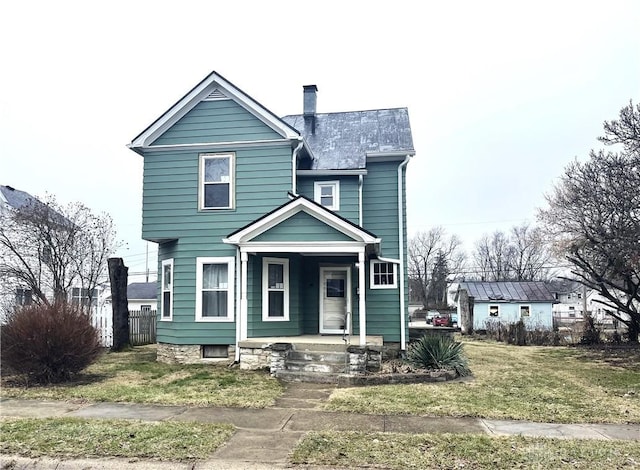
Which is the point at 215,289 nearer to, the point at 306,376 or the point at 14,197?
the point at 306,376

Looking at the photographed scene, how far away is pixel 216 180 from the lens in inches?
534

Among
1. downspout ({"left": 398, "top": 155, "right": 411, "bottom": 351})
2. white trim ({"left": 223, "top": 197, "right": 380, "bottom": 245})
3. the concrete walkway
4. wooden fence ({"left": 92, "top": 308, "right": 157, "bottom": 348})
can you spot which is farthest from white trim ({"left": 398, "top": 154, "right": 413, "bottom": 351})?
wooden fence ({"left": 92, "top": 308, "right": 157, "bottom": 348})

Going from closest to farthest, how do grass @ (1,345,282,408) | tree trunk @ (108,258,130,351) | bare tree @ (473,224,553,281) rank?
grass @ (1,345,282,408)
tree trunk @ (108,258,130,351)
bare tree @ (473,224,553,281)

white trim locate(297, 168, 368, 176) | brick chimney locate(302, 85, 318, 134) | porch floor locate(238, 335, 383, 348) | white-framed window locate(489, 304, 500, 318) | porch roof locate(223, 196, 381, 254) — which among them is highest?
brick chimney locate(302, 85, 318, 134)

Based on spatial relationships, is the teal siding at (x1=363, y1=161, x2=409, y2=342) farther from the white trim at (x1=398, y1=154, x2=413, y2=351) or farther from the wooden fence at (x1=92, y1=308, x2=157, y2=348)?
the wooden fence at (x1=92, y1=308, x2=157, y2=348)

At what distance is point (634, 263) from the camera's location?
1441cm

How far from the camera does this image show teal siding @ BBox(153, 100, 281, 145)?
526 inches

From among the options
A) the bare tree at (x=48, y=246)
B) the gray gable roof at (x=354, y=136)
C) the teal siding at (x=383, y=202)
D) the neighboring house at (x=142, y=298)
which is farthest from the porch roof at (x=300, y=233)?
the neighboring house at (x=142, y=298)

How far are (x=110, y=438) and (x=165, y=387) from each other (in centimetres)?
364

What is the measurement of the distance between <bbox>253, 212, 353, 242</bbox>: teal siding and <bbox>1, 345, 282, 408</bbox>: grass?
10.8 ft

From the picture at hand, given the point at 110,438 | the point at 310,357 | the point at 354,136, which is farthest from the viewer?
the point at 354,136

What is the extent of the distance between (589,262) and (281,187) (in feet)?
45.6

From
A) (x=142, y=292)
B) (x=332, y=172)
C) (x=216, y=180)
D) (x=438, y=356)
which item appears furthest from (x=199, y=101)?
(x=142, y=292)

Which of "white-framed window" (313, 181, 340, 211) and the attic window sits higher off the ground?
the attic window
